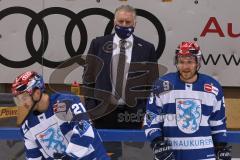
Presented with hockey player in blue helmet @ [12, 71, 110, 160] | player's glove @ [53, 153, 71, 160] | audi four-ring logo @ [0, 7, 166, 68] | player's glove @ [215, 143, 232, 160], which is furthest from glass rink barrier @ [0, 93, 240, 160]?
audi four-ring logo @ [0, 7, 166, 68]

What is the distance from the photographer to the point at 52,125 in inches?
143

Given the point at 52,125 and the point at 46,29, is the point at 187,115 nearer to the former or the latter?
the point at 52,125

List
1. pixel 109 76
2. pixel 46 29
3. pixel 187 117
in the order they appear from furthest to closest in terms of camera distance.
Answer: pixel 46 29 → pixel 109 76 → pixel 187 117

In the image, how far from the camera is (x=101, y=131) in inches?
171

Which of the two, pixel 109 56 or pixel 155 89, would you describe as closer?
pixel 155 89

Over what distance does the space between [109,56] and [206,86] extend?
862 mm

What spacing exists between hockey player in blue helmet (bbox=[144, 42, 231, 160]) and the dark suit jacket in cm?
58

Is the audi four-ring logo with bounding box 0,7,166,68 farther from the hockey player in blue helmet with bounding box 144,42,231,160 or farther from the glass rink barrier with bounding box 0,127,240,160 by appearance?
the hockey player in blue helmet with bounding box 144,42,231,160

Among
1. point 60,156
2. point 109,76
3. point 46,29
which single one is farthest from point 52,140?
point 46,29

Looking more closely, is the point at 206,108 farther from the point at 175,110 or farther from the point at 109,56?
the point at 109,56

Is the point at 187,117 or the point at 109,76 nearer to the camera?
the point at 187,117

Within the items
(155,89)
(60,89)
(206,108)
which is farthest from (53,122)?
(60,89)

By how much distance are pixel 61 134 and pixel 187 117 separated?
0.80 metres

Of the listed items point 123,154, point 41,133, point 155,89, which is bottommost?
point 123,154
